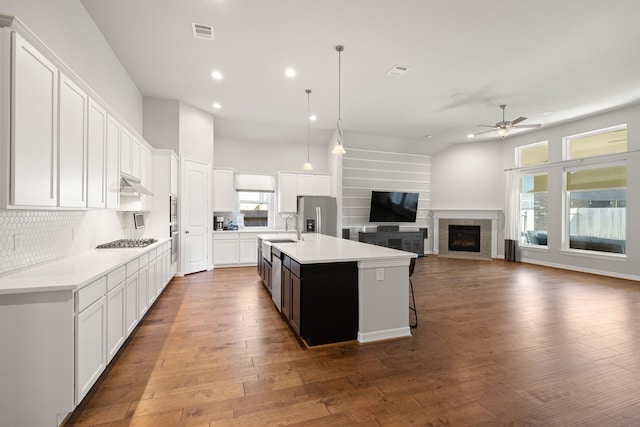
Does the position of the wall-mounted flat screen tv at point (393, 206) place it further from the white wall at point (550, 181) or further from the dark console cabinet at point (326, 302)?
the dark console cabinet at point (326, 302)

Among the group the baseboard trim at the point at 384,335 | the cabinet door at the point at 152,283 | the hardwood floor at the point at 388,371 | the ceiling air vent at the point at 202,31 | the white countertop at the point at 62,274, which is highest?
the ceiling air vent at the point at 202,31

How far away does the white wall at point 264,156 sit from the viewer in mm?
7344

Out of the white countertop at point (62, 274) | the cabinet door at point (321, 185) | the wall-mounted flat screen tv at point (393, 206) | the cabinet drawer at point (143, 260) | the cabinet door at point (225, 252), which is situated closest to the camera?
the white countertop at point (62, 274)

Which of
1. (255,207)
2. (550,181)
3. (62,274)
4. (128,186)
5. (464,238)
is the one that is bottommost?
(464,238)

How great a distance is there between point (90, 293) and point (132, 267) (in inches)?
39.3

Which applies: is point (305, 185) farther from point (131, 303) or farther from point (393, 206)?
point (131, 303)

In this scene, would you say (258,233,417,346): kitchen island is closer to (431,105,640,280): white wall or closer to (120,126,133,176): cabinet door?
(120,126,133,176): cabinet door

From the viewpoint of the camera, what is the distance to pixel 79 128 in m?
2.39

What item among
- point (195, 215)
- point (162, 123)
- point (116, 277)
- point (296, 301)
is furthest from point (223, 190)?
point (296, 301)

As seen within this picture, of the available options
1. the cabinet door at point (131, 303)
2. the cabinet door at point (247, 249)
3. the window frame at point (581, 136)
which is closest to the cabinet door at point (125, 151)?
the cabinet door at point (131, 303)

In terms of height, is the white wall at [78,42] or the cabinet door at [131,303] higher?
the white wall at [78,42]

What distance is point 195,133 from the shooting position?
613 centimetres

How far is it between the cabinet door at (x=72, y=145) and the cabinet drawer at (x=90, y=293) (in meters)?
0.68

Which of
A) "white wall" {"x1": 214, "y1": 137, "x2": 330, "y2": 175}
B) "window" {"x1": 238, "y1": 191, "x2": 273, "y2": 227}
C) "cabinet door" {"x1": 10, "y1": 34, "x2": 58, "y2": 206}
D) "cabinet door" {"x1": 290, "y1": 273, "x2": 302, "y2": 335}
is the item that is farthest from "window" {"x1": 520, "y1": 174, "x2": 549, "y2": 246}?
"cabinet door" {"x1": 10, "y1": 34, "x2": 58, "y2": 206}
